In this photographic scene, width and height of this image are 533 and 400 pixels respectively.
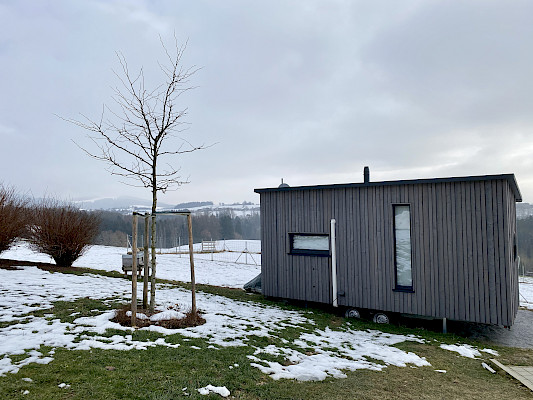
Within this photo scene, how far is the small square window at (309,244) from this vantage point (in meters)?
9.23

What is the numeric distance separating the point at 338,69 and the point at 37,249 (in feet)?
42.7

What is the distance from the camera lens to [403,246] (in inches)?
321

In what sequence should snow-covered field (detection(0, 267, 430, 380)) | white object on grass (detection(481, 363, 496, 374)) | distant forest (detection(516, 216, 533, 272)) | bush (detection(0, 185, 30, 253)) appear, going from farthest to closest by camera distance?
distant forest (detection(516, 216, 533, 272)), bush (detection(0, 185, 30, 253)), white object on grass (detection(481, 363, 496, 374)), snow-covered field (detection(0, 267, 430, 380))

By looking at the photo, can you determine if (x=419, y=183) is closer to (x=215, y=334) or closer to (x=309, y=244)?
(x=309, y=244)

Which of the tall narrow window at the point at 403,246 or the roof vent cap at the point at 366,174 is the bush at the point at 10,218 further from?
the tall narrow window at the point at 403,246

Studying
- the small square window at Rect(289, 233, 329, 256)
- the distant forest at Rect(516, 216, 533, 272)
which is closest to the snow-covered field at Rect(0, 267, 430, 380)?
the small square window at Rect(289, 233, 329, 256)

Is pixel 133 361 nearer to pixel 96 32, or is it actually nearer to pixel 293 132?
pixel 96 32

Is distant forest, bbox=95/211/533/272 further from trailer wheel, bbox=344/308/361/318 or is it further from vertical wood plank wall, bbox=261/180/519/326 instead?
trailer wheel, bbox=344/308/361/318

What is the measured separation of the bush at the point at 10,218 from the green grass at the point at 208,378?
8162mm

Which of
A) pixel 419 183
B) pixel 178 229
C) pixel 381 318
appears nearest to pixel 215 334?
pixel 381 318

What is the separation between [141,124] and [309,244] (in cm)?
547

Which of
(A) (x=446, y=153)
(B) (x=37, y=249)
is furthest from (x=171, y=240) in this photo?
(A) (x=446, y=153)

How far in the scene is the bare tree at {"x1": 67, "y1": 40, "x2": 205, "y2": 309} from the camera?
266 inches

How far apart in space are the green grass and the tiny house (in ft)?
6.32
